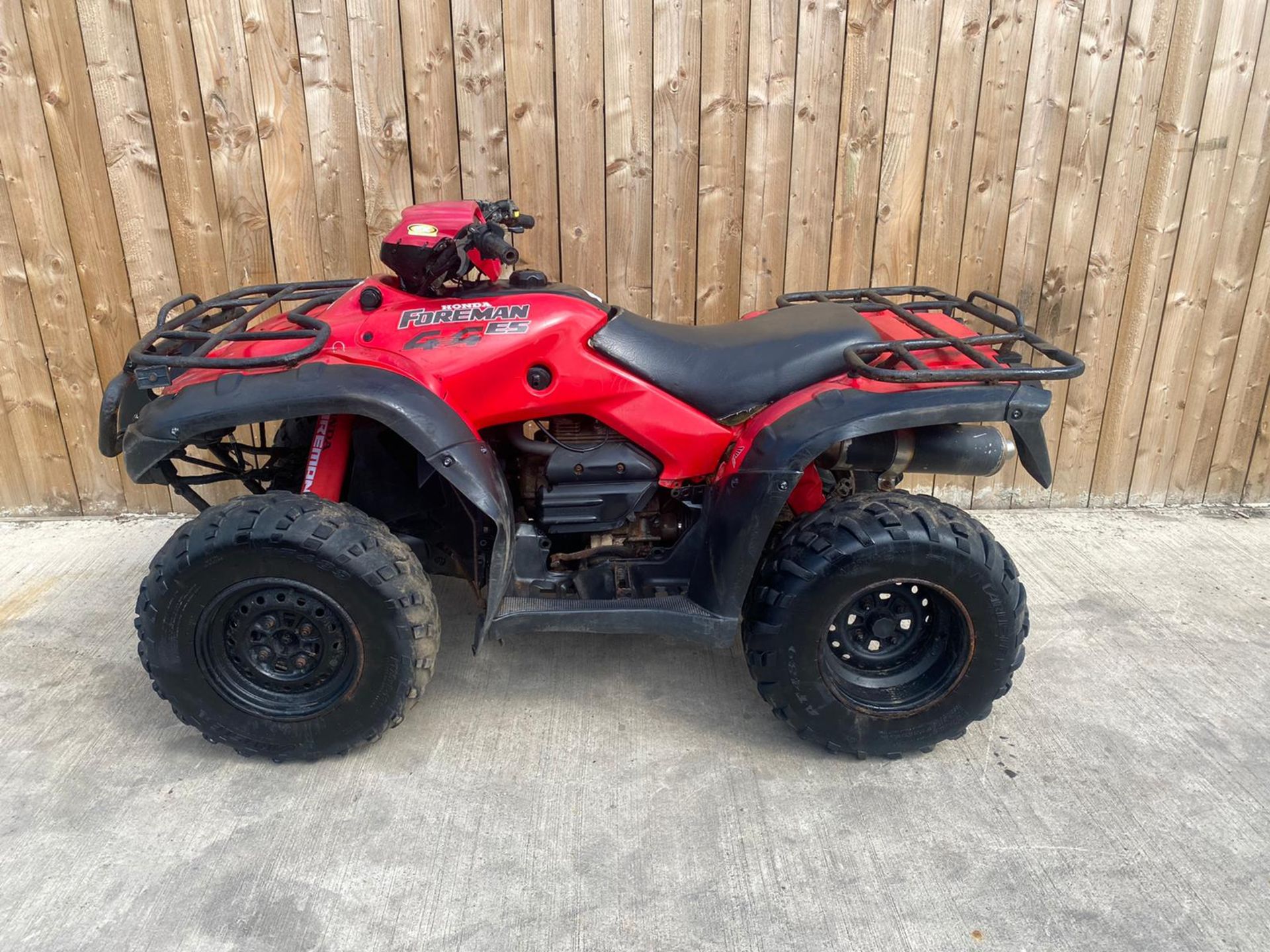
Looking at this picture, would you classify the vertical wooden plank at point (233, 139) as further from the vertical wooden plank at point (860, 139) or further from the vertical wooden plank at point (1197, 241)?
the vertical wooden plank at point (1197, 241)

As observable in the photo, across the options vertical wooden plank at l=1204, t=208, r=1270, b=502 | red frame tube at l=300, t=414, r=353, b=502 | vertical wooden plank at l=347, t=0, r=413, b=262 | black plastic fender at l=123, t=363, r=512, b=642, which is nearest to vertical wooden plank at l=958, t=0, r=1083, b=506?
vertical wooden plank at l=1204, t=208, r=1270, b=502

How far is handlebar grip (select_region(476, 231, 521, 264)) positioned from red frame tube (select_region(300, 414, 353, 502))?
69 cm

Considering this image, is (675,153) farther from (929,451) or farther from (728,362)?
(929,451)

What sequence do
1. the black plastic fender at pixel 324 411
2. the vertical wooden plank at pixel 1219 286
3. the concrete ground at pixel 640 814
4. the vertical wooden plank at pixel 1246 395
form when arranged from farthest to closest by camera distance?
the vertical wooden plank at pixel 1246 395 < the vertical wooden plank at pixel 1219 286 < the black plastic fender at pixel 324 411 < the concrete ground at pixel 640 814

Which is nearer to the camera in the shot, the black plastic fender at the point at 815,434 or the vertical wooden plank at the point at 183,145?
the black plastic fender at the point at 815,434

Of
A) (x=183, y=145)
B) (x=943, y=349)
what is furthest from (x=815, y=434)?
(x=183, y=145)

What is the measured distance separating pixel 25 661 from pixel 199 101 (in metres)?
2.29

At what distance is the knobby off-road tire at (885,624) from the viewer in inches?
104

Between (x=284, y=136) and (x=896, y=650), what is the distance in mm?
3153

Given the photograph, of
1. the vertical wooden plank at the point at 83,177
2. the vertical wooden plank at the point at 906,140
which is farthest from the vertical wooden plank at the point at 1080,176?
the vertical wooden plank at the point at 83,177

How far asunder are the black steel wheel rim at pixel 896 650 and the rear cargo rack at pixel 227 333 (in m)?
1.80

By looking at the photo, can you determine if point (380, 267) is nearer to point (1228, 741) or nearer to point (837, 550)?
point (837, 550)

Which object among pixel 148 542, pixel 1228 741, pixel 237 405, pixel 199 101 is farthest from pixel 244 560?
pixel 1228 741

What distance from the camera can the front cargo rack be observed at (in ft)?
8.48
